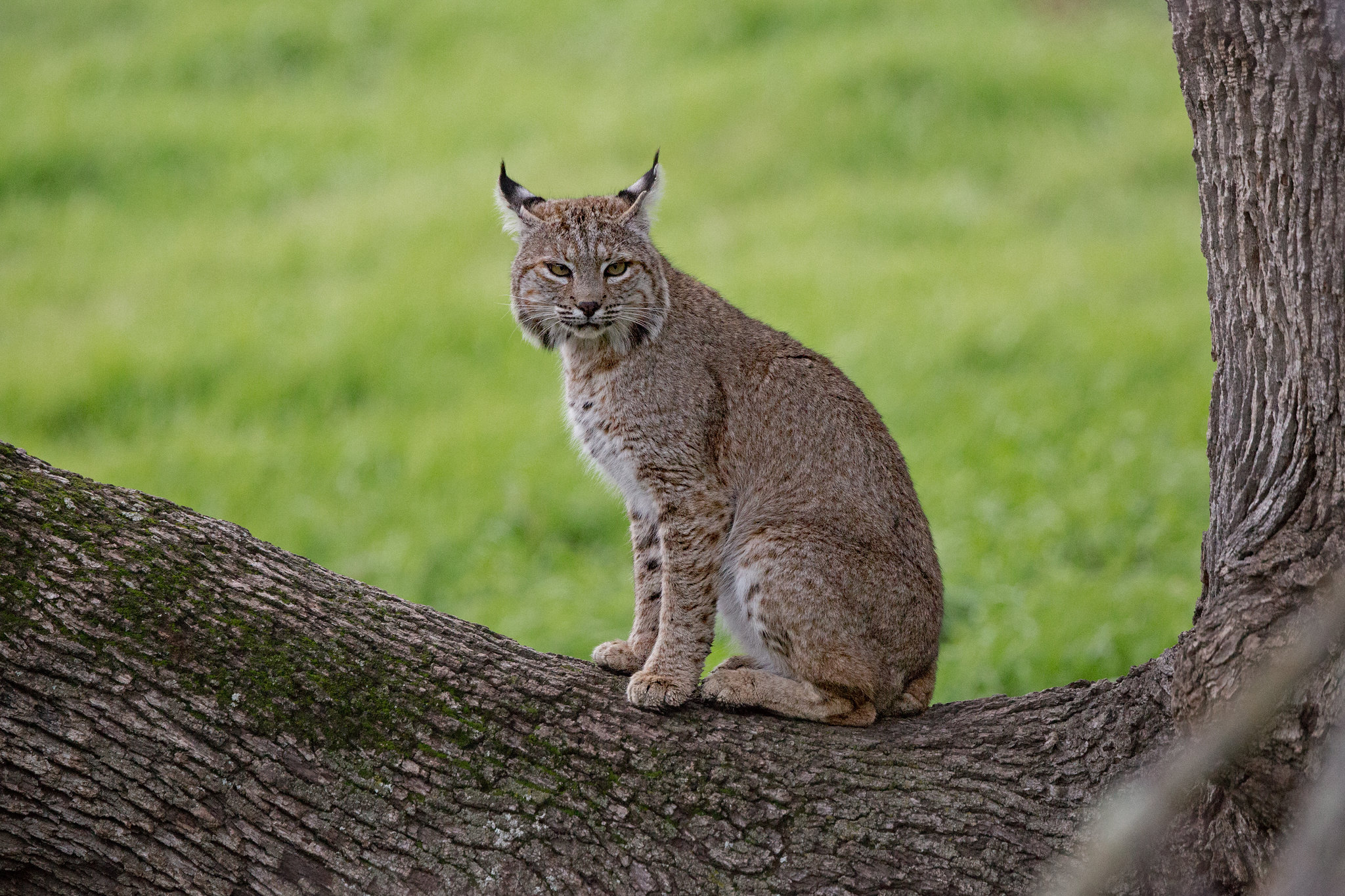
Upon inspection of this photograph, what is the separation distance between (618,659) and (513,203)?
189 centimetres

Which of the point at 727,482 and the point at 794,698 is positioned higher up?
the point at 727,482

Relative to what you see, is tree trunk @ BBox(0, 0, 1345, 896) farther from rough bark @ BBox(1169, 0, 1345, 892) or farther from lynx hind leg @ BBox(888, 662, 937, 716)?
lynx hind leg @ BBox(888, 662, 937, 716)

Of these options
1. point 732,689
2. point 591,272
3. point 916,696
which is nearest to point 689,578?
point 732,689

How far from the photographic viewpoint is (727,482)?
4707mm

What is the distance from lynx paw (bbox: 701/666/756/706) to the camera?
4.10 metres

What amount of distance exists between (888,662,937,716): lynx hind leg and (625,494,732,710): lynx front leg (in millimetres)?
674

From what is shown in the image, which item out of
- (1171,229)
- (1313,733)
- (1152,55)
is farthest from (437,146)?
(1313,733)

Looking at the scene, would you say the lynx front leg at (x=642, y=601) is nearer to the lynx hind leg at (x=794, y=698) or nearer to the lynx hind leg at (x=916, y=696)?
the lynx hind leg at (x=794, y=698)

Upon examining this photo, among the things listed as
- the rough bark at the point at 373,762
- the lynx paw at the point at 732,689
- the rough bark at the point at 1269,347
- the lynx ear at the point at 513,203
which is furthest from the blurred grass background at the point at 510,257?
the rough bark at the point at 1269,347

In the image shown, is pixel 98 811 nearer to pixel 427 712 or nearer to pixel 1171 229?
pixel 427 712

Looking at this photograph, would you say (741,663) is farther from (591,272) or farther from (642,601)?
(591,272)

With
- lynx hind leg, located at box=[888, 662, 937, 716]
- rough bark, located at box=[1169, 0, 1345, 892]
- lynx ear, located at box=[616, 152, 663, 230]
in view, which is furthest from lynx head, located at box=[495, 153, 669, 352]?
rough bark, located at box=[1169, 0, 1345, 892]

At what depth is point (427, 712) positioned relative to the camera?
11.2 feet

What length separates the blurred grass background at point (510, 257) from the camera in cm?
842
